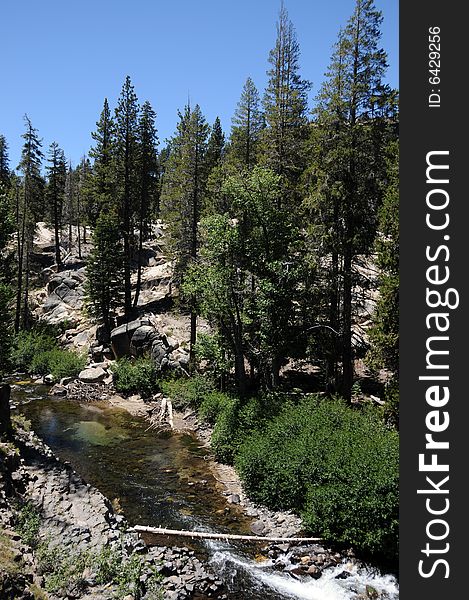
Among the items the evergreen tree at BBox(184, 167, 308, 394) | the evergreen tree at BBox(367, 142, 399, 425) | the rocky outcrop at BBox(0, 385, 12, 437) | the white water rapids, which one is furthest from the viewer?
the evergreen tree at BBox(184, 167, 308, 394)

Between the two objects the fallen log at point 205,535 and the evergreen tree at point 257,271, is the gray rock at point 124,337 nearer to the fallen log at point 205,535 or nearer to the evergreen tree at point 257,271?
the evergreen tree at point 257,271

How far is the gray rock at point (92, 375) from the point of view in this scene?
2980 centimetres

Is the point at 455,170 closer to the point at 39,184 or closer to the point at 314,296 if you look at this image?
the point at 314,296

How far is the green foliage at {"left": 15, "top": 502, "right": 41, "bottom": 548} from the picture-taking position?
33.8ft

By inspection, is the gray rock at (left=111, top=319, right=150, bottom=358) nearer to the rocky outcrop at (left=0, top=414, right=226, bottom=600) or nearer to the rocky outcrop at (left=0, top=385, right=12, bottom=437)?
the rocky outcrop at (left=0, top=385, right=12, bottom=437)

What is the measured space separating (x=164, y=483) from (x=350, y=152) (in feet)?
46.2

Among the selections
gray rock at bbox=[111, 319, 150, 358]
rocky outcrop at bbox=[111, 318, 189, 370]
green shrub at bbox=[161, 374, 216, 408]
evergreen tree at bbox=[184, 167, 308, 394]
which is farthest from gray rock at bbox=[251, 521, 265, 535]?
gray rock at bbox=[111, 319, 150, 358]

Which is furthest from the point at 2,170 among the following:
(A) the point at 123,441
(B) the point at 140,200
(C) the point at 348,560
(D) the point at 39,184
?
(C) the point at 348,560

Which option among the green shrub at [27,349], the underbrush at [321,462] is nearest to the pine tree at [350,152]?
the underbrush at [321,462]

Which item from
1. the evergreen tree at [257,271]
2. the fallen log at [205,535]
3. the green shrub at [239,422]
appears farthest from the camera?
the evergreen tree at [257,271]

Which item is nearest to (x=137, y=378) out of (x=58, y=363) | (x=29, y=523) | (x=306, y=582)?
(x=58, y=363)

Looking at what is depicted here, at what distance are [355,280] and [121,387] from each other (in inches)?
622

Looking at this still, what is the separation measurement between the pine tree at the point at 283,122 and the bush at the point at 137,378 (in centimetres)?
1308

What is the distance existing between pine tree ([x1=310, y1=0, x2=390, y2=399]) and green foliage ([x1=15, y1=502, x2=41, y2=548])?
1210 centimetres
